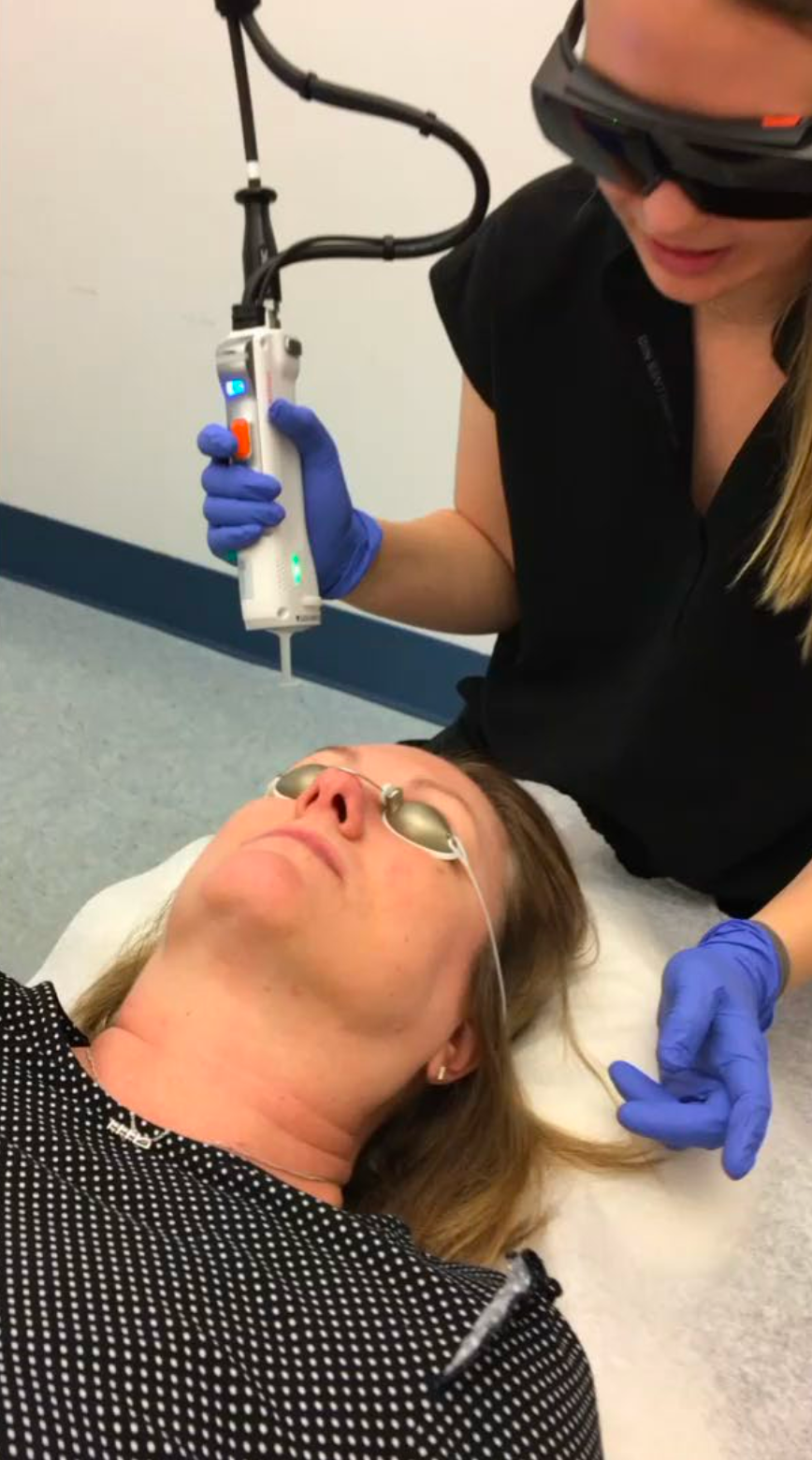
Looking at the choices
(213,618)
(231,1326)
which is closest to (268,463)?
(231,1326)

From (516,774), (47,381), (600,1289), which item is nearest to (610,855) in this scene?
(516,774)

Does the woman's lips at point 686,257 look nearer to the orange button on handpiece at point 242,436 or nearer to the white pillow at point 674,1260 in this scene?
the orange button on handpiece at point 242,436

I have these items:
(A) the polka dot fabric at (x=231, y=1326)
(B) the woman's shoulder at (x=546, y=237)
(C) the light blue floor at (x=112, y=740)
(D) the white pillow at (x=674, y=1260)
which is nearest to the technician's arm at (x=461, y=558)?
(B) the woman's shoulder at (x=546, y=237)

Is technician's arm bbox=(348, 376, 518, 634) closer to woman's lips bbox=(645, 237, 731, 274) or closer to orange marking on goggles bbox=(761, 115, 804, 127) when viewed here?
woman's lips bbox=(645, 237, 731, 274)

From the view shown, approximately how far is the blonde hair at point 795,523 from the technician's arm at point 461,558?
0.34 meters

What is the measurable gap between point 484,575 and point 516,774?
0.22m

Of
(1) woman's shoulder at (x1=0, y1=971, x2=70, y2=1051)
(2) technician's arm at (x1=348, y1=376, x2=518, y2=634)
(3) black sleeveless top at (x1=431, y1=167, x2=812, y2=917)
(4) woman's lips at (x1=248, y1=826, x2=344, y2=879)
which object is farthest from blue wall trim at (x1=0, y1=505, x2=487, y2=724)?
(1) woman's shoulder at (x1=0, y1=971, x2=70, y2=1051)

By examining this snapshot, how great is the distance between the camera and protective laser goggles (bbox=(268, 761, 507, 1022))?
1.04 meters

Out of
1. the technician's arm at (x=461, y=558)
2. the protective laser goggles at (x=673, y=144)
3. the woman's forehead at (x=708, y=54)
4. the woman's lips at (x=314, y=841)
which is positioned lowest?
the woman's lips at (x=314, y=841)

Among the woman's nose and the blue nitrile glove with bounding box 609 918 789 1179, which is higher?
the woman's nose

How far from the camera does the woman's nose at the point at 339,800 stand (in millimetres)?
1028

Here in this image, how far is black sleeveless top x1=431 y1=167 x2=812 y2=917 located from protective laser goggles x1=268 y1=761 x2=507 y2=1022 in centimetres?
20

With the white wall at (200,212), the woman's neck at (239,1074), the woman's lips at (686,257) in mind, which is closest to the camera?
the woman's lips at (686,257)

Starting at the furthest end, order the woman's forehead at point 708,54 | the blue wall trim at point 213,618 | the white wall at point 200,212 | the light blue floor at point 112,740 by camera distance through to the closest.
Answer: the blue wall trim at point 213,618 → the light blue floor at point 112,740 → the white wall at point 200,212 → the woman's forehead at point 708,54
